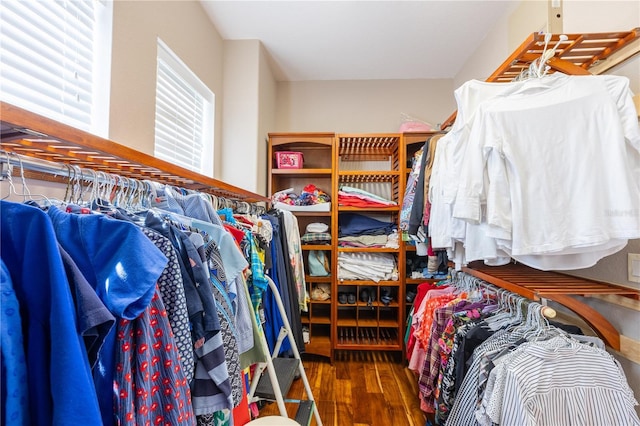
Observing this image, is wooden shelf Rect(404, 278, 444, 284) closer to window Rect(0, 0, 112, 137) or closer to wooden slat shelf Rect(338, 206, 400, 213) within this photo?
wooden slat shelf Rect(338, 206, 400, 213)

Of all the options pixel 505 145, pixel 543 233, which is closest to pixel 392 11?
pixel 505 145

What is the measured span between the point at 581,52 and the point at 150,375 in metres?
1.70

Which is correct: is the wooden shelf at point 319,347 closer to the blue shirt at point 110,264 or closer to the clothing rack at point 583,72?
the clothing rack at point 583,72

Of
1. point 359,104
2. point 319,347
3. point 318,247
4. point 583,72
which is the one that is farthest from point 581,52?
point 319,347

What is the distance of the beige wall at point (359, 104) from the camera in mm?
2594

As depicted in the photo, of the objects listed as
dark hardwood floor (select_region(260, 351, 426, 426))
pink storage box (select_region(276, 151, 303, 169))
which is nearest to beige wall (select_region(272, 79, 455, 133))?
pink storage box (select_region(276, 151, 303, 169))

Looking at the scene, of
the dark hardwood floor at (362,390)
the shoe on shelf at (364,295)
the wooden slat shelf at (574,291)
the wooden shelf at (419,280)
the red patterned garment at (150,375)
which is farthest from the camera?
the shoe on shelf at (364,295)

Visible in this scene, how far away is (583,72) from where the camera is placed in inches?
41.4

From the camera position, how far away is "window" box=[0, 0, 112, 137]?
2.64ft

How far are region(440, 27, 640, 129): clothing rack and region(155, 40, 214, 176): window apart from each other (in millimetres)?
1604

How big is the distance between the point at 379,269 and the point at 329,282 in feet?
1.46

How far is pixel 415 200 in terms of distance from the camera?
5.41 feet

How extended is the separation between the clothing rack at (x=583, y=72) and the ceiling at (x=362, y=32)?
36.2 inches

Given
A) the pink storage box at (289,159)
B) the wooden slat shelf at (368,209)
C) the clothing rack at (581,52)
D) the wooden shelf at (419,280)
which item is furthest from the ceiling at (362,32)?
the wooden shelf at (419,280)
